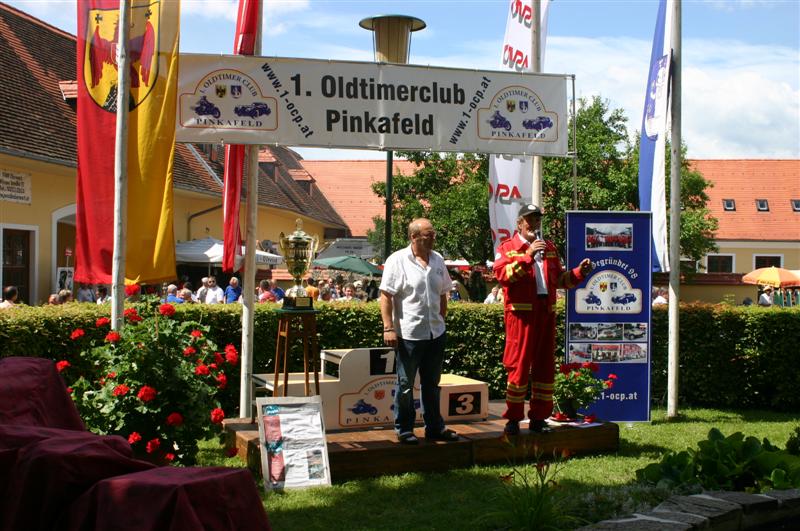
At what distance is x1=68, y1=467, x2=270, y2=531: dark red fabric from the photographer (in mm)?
2535

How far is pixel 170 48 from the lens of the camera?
7.20 m

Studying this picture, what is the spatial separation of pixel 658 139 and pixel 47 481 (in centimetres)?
836

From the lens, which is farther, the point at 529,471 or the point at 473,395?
the point at 473,395

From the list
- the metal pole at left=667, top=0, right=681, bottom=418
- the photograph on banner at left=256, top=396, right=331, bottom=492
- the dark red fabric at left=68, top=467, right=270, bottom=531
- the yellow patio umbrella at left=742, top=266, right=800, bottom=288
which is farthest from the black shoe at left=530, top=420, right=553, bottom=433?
the yellow patio umbrella at left=742, top=266, right=800, bottom=288

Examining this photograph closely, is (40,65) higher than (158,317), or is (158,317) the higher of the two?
(40,65)

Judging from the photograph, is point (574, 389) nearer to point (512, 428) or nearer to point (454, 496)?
point (512, 428)

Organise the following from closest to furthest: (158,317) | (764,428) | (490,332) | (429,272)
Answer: (158,317), (429,272), (764,428), (490,332)

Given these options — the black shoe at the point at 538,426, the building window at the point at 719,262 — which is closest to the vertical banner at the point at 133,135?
the black shoe at the point at 538,426

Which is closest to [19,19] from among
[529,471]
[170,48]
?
[170,48]

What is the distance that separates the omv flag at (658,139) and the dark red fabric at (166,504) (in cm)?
753

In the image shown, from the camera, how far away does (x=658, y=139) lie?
382 inches

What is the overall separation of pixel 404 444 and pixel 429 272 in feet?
4.68

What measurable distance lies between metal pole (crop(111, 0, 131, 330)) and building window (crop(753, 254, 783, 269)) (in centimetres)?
4842

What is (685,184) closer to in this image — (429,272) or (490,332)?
(490,332)
